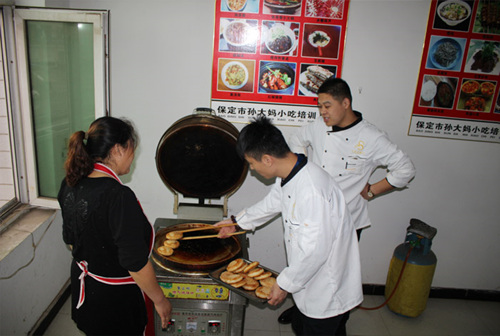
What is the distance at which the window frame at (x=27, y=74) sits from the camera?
8.06 feet

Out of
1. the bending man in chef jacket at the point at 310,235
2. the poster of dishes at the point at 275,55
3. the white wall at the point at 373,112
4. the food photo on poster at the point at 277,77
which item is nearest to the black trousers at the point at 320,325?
the bending man in chef jacket at the point at 310,235

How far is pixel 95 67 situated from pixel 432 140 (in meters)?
2.87

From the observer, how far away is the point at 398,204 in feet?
10.7

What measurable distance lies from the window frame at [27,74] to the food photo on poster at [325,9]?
1.56m

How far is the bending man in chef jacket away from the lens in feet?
5.77

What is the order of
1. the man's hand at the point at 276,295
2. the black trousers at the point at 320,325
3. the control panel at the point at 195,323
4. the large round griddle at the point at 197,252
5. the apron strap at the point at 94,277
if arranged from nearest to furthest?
the apron strap at the point at 94,277
the man's hand at the point at 276,295
the black trousers at the point at 320,325
the large round griddle at the point at 197,252
the control panel at the point at 195,323

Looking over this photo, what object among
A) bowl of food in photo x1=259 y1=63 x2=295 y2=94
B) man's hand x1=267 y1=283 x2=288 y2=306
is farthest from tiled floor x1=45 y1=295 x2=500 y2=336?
bowl of food in photo x1=259 y1=63 x2=295 y2=94

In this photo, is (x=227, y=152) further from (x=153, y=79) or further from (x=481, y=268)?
(x=481, y=268)

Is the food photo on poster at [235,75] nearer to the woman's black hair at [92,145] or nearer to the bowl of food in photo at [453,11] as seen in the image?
the woman's black hair at [92,145]

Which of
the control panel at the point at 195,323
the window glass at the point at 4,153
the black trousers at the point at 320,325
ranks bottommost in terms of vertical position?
the control panel at the point at 195,323

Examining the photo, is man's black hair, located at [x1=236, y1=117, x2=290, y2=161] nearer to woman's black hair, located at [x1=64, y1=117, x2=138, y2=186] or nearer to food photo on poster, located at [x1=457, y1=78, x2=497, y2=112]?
woman's black hair, located at [x1=64, y1=117, x2=138, y2=186]

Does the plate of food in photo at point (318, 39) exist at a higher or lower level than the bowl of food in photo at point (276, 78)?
higher

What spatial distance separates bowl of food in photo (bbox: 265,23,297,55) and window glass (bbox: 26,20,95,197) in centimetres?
138

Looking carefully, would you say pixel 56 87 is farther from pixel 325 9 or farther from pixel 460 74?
pixel 460 74
